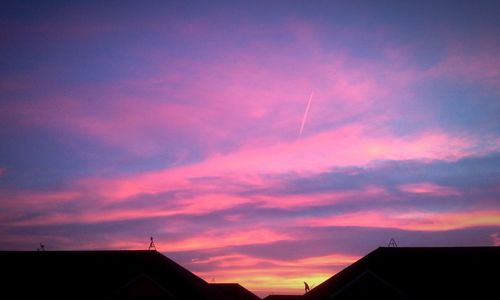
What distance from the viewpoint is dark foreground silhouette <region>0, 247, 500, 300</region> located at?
2669 centimetres

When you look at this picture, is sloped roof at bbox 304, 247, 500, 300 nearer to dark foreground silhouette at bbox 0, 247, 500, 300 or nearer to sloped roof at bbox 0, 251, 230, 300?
dark foreground silhouette at bbox 0, 247, 500, 300

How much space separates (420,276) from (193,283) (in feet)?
48.5

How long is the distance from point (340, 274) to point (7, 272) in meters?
21.0

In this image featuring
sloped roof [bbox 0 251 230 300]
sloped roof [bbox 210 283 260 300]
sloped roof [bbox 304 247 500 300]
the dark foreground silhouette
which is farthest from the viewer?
sloped roof [bbox 210 283 260 300]

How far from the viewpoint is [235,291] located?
47812 millimetres

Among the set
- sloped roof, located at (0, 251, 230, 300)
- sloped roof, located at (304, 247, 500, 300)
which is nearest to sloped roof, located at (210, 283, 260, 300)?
sloped roof, located at (0, 251, 230, 300)

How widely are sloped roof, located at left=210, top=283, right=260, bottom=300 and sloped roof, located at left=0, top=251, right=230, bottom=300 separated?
12.6 meters

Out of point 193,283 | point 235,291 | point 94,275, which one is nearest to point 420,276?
point 193,283

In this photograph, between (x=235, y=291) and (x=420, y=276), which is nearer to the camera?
(x=420, y=276)

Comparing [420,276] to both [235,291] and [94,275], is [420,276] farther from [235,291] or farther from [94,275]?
[235,291]

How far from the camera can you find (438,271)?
27766 mm

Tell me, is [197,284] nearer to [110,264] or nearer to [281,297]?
[110,264]

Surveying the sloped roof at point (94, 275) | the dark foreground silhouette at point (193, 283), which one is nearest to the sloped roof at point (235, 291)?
the sloped roof at point (94, 275)

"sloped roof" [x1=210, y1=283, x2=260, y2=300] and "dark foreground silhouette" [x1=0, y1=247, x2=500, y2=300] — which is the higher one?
"dark foreground silhouette" [x1=0, y1=247, x2=500, y2=300]
